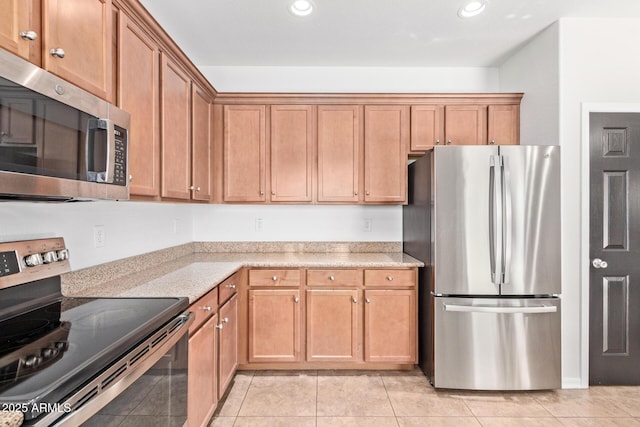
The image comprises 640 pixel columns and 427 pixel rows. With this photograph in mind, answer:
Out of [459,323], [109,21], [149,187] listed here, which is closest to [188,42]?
[109,21]

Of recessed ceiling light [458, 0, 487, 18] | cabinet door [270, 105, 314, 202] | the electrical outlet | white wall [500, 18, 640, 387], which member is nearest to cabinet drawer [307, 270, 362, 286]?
cabinet door [270, 105, 314, 202]

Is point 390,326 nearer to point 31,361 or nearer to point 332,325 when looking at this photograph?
point 332,325

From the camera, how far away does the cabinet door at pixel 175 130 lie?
205 centimetres

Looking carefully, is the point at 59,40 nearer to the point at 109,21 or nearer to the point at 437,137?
the point at 109,21

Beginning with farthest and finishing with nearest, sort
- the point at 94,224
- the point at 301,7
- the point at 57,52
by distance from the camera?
the point at 301,7 < the point at 94,224 < the point at 57,52

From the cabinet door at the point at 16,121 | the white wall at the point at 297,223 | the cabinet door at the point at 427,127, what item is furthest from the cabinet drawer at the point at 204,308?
the cabinet door at the point at 427,127

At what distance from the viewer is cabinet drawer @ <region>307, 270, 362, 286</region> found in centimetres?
268

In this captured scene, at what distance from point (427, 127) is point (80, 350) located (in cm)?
289

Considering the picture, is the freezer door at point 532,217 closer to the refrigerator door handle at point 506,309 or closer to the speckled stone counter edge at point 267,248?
the refrigerator door handle at point 506,309

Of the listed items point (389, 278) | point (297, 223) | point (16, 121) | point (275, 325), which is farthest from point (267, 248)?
point (16, 121)

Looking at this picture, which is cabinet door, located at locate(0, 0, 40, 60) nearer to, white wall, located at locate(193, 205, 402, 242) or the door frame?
white wall, located at locate(193, 205, 402, 242)

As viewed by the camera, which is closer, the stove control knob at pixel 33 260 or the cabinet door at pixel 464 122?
the stove control knob at pixel 33 260

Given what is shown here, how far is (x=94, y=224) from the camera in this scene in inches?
73.5

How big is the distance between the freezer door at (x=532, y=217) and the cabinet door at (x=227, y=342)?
1.96 metres
